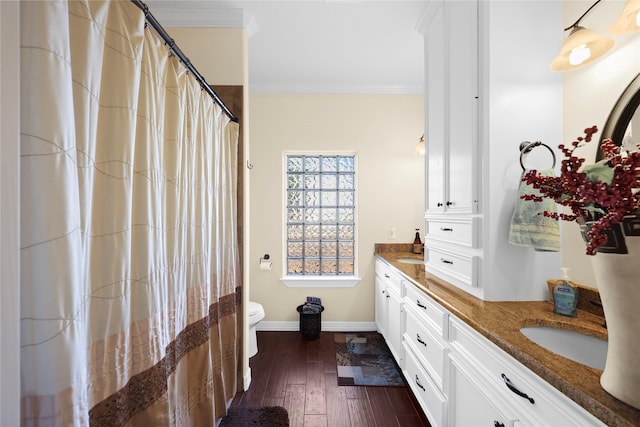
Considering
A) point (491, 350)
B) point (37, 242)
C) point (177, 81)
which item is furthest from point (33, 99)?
point (491, 350)

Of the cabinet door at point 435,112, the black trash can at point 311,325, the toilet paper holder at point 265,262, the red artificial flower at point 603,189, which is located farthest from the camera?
the toilet paper holder at point 265,262

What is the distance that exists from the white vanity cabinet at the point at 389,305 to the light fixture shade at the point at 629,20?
170 centimetres

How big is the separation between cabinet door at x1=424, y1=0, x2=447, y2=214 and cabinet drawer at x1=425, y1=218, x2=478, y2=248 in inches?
3.7

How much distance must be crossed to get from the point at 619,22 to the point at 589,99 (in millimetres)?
355

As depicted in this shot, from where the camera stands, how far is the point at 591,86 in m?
1.29

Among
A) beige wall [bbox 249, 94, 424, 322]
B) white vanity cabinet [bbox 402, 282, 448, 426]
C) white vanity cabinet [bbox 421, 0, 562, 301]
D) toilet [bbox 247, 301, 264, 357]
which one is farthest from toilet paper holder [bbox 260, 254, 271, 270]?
white vanity cabinet [bbox 421, 0, 562, 301]

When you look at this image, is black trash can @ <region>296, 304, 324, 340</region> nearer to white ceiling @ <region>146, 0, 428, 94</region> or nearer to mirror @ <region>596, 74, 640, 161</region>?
white ceiling @ <region>146, 0, 428, 94</region>

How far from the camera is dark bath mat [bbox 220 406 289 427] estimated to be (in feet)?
5.75

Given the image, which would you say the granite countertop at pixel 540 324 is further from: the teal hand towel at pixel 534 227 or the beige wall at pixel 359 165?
the beige wall at pixel 359 165

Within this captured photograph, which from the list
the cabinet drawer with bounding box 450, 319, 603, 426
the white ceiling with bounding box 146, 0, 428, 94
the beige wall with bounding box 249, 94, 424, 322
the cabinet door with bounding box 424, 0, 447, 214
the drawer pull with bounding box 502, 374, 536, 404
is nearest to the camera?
the cabinet drawer with bounding box 450, 319, 603, 426

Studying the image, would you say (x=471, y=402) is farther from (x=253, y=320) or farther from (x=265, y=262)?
(x=265, y=262)

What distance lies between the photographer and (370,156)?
322 cm

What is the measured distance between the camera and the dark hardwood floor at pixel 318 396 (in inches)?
71.6

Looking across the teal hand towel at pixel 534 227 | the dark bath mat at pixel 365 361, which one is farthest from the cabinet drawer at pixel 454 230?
the dark bath mat at pixel 365 361
